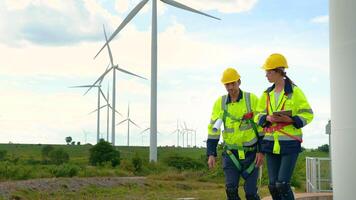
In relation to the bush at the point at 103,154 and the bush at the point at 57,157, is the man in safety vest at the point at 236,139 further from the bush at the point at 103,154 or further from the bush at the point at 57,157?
the bush at the point at 57,157

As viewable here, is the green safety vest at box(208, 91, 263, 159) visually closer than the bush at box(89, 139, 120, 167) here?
Yes

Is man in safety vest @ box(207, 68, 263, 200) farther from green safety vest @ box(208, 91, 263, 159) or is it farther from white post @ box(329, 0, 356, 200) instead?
white post @ box(329, 0, 356, 200)

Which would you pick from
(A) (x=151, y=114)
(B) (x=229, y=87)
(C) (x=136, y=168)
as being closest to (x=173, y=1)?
(A) (x=151, y=114)

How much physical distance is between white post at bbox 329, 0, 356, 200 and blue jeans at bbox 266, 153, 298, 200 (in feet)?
1.50

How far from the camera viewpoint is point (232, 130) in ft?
22.2

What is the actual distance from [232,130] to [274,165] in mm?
712

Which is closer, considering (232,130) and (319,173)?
(232,130)

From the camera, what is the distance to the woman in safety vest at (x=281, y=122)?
6.09 metres

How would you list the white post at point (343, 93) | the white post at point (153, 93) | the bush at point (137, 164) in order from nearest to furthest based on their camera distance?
the white post at point (343, 93)
the bush at point (137, 164)
the white post at point (153, 93)

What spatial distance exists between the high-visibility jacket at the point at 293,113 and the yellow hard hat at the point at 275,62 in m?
0.20

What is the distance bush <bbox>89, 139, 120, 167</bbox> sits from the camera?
38.5 metres

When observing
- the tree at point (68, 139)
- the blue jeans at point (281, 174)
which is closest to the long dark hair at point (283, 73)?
the blue jeans at point (281, 174)

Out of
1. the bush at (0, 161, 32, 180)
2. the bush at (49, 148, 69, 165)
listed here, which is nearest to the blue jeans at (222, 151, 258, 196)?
the bush at (0, 161, 32, 180)

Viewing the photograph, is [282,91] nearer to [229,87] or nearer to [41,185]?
[229,87]
